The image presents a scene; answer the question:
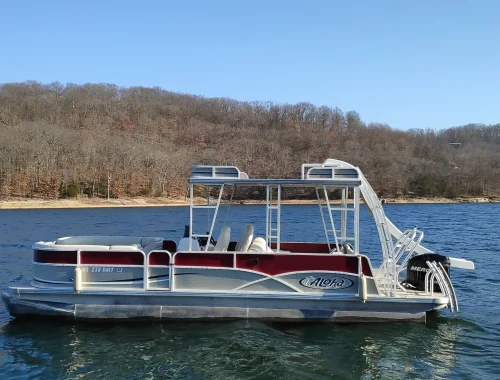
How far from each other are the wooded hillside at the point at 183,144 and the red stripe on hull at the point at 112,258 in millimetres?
69039

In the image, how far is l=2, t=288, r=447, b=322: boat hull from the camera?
35.8ft

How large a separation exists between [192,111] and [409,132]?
73.1 meters

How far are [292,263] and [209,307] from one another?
81.7 inches

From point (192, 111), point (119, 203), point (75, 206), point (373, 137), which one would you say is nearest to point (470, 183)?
point (373, 137)

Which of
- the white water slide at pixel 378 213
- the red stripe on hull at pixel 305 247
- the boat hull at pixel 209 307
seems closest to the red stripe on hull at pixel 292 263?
the boat hull at pixel 209 307

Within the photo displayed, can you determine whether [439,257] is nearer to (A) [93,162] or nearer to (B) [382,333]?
(B) [382,333]

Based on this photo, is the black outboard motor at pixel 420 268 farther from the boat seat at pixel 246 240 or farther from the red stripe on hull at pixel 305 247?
the boat seat at pixel 246 240

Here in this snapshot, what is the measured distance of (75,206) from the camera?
71.4 metres

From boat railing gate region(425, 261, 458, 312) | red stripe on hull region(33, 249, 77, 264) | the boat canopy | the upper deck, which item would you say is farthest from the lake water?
the upper deck

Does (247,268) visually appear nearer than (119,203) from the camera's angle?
Yes

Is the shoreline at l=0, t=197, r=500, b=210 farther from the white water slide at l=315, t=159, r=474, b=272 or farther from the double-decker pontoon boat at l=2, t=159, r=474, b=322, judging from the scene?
the double-decker pontoon boat at l=2, t=159, r=474, b=322

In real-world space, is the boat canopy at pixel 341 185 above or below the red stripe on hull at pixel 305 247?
above

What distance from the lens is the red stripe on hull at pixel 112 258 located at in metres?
11.1

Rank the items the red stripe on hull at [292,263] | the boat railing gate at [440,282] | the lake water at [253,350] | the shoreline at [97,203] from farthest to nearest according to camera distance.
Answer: the shoreline at [97,203] → the boat railing gate at [440,282] → the red stripe on hull at [292,263] → the lake water at [253,350]
